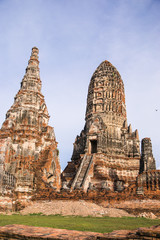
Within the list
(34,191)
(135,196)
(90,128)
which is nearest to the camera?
(135,196)

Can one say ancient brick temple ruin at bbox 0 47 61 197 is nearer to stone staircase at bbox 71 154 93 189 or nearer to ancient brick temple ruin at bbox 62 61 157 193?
stone staircase at bbox 71 154 93 189

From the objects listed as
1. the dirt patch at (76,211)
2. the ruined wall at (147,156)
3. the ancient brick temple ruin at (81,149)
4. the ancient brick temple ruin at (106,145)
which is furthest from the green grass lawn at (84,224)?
the ruined wall at (147,156)

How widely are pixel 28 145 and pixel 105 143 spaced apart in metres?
12.6

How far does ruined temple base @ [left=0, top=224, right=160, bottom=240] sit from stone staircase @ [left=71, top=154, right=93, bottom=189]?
58.1ft

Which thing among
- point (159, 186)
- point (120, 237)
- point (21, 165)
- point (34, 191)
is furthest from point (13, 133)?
point (120, 237)

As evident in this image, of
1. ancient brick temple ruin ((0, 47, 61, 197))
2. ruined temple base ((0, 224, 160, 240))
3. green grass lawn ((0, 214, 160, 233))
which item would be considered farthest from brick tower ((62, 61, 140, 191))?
ruined temple base ((0, 224, 160, 240))

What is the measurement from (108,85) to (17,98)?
643 inches

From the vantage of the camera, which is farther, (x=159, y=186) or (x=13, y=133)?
(x=13, y=133)

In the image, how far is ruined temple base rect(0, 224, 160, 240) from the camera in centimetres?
442

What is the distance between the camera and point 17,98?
26.3 meters

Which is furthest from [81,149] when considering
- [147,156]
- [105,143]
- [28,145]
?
[28,145]

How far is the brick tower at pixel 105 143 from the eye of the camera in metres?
27.0

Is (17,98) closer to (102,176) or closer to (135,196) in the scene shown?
(102,176)

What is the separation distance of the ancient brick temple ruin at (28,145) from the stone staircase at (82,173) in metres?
1.97
